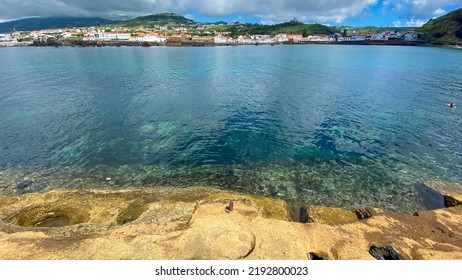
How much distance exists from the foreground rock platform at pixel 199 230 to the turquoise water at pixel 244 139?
4704mm

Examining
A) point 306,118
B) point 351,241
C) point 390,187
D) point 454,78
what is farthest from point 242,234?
point 454,78

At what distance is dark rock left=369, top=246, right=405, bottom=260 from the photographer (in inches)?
511

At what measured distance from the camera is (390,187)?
23.4 meters

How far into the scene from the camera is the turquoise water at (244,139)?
2431 centimetres

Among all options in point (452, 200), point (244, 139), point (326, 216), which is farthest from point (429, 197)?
point (244, 139)

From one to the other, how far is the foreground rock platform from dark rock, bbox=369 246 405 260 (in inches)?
11.6

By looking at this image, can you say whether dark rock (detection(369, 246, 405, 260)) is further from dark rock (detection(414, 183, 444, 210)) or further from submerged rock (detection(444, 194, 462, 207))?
submerged rock (detection(444, 194, 462, 207))

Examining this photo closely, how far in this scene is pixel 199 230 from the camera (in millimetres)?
14336

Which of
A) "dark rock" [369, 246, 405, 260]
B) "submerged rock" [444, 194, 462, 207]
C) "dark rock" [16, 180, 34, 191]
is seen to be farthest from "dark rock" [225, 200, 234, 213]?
"dark rock" [16, 180, 34, 191]

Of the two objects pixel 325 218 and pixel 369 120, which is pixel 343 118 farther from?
pixel 325 218

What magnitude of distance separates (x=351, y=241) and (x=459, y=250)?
577cm

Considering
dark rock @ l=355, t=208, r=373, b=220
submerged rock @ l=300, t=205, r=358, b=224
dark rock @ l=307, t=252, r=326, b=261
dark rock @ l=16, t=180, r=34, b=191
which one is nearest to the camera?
dark rock @ l=307, t=252, r=326, b=261

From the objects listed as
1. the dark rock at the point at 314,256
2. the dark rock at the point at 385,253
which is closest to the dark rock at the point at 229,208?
the dark rock at the point at 314,256

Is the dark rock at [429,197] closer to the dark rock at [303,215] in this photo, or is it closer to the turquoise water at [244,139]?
the turquoise water at [244,139]
